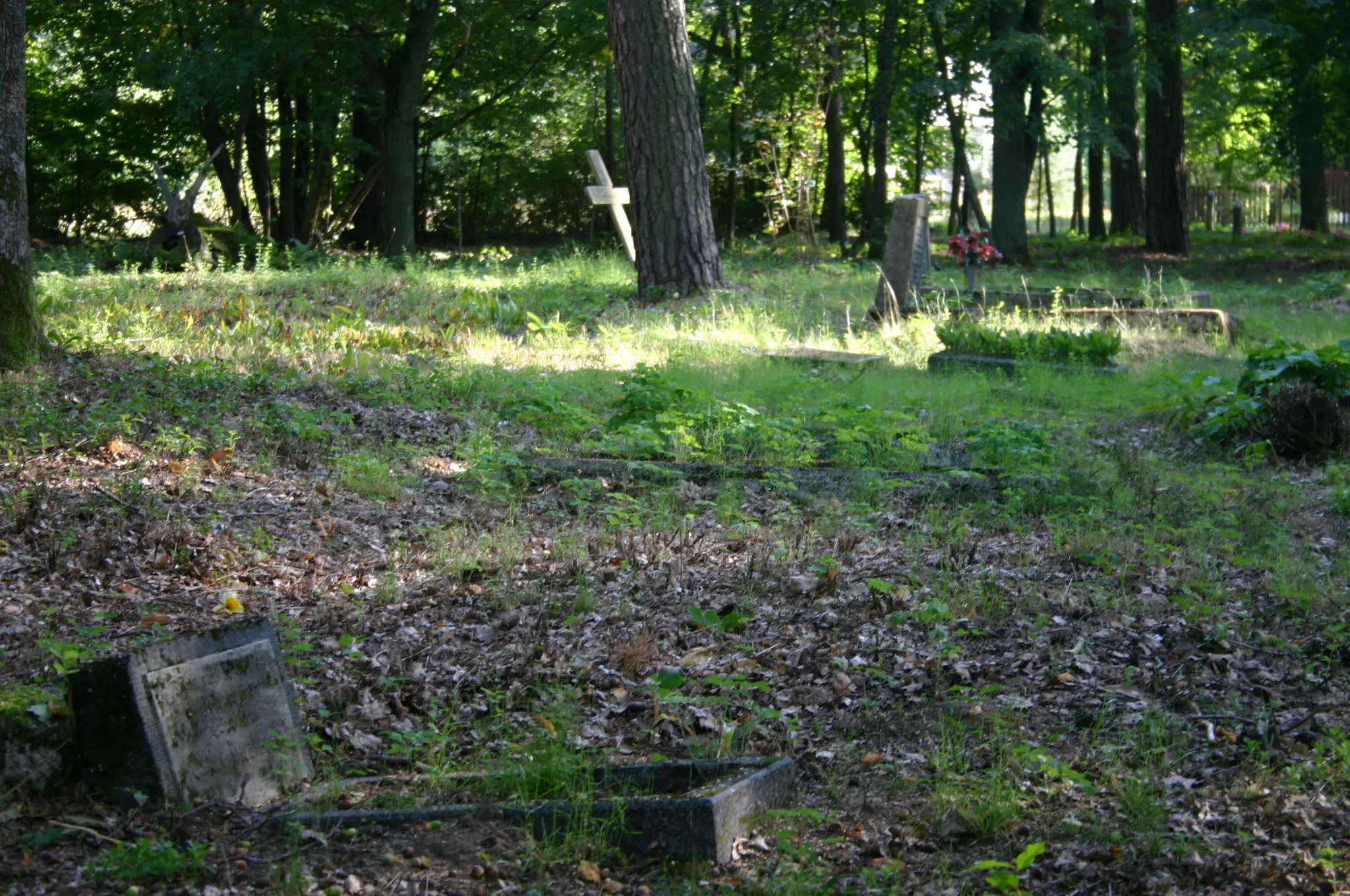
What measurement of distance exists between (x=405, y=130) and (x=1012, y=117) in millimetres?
10960

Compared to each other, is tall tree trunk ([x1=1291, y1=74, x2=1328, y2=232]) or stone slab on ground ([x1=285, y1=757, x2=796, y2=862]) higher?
tall tree trunk ([x1=1291, y1=74, x2=1328, y2=232])

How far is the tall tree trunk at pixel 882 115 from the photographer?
22.0m

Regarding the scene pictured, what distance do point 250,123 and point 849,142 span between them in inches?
650

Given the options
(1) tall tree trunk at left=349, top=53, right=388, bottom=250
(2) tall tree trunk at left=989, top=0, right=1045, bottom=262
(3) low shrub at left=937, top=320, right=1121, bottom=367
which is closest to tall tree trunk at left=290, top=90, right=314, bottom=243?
(1) tall tree trunk at left=349, top=53, right=388, bottom=250

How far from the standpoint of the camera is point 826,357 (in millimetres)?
10367

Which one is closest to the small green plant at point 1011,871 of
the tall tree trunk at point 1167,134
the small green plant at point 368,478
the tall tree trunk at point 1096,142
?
the small green plant at point 368,478

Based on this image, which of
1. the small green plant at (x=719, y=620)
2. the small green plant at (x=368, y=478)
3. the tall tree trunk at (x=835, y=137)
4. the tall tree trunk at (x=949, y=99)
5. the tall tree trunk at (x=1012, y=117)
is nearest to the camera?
the small green plant at (x=719, y=620)

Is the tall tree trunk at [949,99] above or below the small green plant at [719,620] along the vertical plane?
above

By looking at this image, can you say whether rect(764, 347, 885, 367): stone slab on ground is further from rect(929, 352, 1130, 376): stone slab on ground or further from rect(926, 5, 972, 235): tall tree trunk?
rect(926, 5, 972, 235): tall tree trunk

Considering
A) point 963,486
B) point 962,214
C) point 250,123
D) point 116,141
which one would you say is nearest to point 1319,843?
point 963,486

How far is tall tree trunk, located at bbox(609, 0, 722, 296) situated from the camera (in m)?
13.2

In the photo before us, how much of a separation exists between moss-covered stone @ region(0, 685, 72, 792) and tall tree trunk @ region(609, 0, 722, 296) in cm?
1077

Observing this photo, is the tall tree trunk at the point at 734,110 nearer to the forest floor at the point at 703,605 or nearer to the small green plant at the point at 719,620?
the forest floor at the point at 703,605

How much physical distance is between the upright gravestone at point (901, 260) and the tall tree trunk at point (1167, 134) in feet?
34.7
